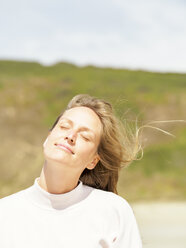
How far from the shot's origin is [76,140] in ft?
11.2

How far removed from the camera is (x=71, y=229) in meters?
3.24

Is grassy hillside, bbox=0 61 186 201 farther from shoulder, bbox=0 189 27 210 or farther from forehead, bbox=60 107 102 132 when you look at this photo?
shoulder, bbox=0 189 27 210

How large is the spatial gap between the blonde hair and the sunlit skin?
0.10 metres

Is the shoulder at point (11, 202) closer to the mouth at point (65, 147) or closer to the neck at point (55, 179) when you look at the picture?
the neck at point (55, 179)

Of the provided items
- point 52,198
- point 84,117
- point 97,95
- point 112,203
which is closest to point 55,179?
point 52,198

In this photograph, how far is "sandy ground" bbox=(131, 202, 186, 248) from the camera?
29.6 ft

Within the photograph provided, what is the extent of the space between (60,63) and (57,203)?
78.3 ft

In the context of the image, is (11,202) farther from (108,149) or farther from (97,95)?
(97,95)

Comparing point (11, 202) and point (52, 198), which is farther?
point (11, 202)

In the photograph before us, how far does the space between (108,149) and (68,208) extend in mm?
625

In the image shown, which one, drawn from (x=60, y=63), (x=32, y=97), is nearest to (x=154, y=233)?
(x=32, y=97)

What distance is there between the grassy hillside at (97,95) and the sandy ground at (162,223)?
1.09m

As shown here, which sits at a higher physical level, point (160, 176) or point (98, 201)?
point (98, 201)

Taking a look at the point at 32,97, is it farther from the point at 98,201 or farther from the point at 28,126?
the point at 98,201
